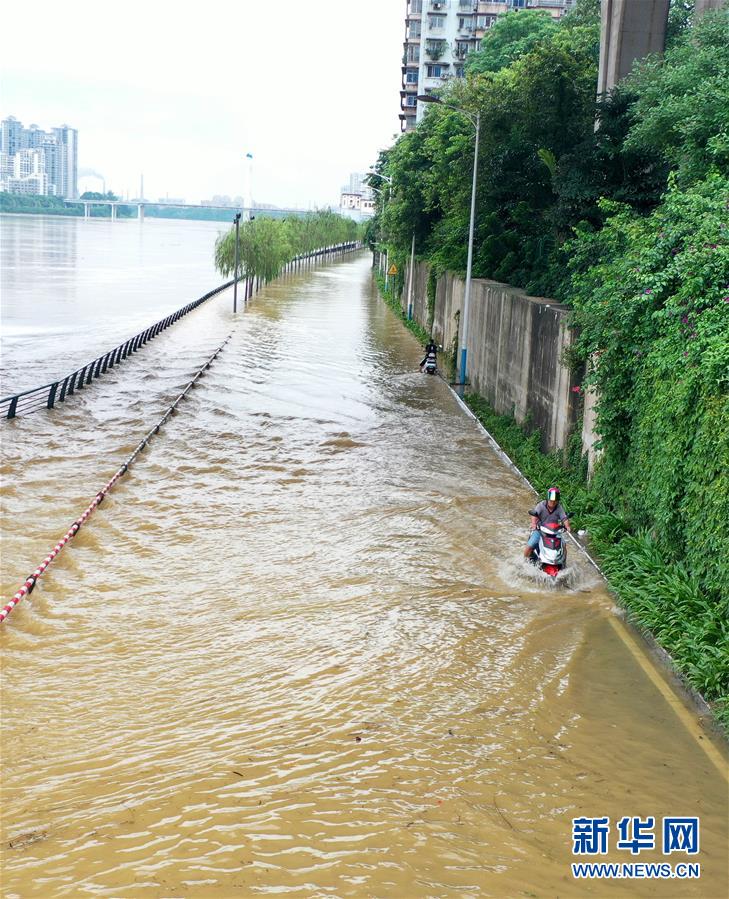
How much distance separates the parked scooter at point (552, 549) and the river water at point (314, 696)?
355 millimetres

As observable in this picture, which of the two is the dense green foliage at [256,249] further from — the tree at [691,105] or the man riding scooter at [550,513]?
the man riding scooter at [550,513]

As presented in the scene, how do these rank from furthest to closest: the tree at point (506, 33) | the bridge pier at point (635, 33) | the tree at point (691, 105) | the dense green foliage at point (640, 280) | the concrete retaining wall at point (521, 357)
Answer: the tree at point (506, 33) < the bridge pier at point (635, 33) < the concrete retaining wall at point (521, 357) < the tree at point (691, 105) < the dense green foliage at point (640, 280)

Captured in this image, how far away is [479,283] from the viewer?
29641 millimetres

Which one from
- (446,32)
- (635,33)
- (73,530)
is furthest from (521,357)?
(446,32)

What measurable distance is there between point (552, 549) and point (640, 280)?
13.4 feet

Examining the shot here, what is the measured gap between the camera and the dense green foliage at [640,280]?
451 inches

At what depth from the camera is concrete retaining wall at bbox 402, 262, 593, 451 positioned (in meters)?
19.5

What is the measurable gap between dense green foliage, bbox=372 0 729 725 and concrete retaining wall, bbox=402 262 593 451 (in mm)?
641

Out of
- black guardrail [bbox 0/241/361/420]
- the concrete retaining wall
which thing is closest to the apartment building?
black guardrail [bbox 0/241/361/420]

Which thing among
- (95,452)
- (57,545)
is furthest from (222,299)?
(57,545)

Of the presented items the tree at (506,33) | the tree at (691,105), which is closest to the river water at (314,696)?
the tree at (691,105)

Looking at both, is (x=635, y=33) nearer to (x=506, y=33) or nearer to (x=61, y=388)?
(x=61, y=388)

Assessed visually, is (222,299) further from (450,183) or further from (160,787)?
(160,787)

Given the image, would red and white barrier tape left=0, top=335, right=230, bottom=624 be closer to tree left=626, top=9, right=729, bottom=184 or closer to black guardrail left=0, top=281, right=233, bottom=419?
black guardrail left=0, top=281, right=233, bottom=419
